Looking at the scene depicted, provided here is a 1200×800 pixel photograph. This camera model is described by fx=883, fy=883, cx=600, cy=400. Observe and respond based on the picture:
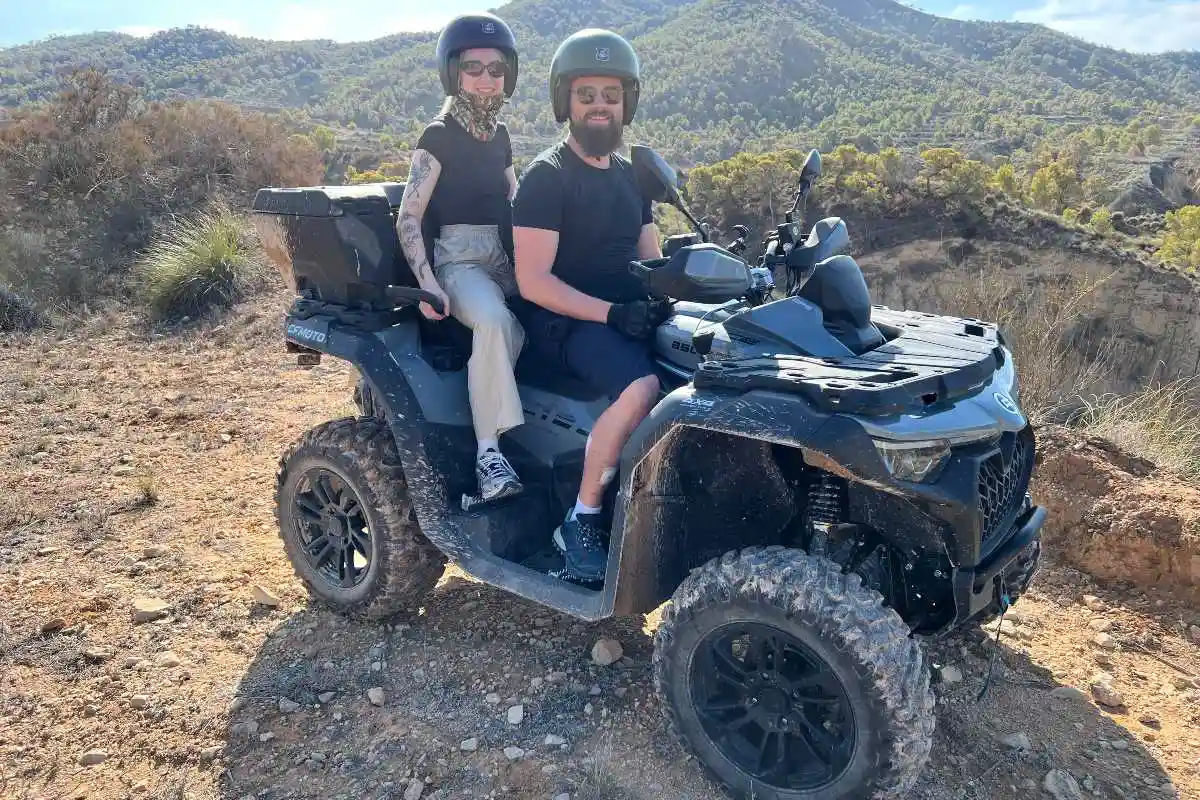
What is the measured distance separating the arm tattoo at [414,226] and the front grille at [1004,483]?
2.14 m

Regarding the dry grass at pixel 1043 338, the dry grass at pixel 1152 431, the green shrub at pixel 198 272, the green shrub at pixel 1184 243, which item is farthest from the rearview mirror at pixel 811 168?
the green shrub at pixel 1184 243

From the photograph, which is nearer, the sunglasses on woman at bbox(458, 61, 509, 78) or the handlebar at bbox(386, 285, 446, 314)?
the handlebar at bbox(386, 285, 446, 314)

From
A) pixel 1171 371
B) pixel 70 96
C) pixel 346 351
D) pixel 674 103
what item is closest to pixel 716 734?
pixel 346 351

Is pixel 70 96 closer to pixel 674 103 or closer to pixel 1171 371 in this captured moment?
pixel 1171 371

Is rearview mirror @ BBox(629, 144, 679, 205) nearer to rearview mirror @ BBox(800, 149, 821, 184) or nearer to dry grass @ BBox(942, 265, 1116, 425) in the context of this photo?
rearview mirror @ BBox(800, 149, 821, 184)

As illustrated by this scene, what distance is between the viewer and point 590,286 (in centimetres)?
337

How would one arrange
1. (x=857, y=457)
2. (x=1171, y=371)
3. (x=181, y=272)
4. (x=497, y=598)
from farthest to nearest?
(x=181, y=272) → (x=1171, y=371) → (x=497, y=598) → (x=857, y=457)

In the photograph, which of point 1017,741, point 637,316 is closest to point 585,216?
point 637,316

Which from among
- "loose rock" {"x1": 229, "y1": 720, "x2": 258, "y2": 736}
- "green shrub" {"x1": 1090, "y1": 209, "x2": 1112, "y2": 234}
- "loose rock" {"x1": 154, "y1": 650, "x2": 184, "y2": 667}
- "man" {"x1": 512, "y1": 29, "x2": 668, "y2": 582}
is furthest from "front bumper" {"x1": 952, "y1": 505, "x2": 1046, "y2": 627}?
"green shrub" {"x1": 1090, "y1": 209, "x2": 1112, "y2": 234}

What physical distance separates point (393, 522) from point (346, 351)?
2.33 feet

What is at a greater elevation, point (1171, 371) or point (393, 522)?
point (393, 522)

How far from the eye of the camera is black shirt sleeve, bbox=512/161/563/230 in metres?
3.18

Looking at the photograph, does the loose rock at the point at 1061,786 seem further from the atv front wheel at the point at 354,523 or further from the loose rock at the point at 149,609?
the loose rock at the point at 149,609

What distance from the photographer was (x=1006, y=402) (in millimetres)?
2588
